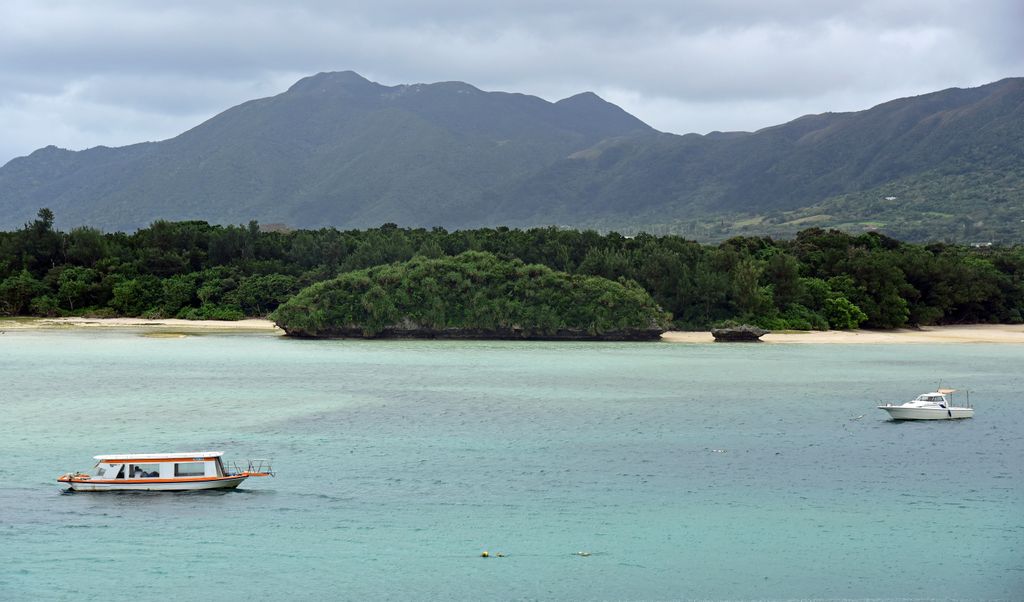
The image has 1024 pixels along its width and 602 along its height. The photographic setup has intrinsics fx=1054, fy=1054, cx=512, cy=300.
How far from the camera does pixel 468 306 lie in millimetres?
87625

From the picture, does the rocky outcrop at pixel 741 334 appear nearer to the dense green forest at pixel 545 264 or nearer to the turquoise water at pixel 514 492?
the dense green forest at pixel 545 264

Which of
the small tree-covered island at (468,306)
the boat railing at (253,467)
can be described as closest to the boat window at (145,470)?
the boat railing at (253,467)

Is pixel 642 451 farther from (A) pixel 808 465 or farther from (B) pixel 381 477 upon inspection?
(B) pixel 381 477

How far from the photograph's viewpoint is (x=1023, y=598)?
69.8 ft

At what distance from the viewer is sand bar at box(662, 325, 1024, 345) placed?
90.9 metres

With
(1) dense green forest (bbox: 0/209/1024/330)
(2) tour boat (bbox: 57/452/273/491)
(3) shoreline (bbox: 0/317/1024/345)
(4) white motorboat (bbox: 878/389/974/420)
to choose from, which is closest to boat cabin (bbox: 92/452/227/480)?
(2) tour boat (bbox: 57/452/273/491)

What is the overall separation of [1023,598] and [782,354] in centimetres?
5649

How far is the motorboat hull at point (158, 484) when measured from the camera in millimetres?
28656

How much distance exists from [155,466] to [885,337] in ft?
262

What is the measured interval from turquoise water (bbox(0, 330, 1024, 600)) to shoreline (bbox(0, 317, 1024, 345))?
3223 cm

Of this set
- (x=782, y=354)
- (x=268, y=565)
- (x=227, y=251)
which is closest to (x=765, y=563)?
(x=268, y=565)

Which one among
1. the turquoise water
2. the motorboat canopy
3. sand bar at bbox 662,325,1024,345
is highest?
sand bar at bbox 662,325,1024,345

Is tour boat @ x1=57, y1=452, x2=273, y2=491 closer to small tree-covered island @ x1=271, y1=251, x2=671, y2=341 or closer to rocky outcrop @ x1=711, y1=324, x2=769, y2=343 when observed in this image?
small tree-covered island @ x1=271, y1=251, x2=671, y2=341

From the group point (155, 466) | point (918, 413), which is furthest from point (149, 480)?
point (918, 413)
